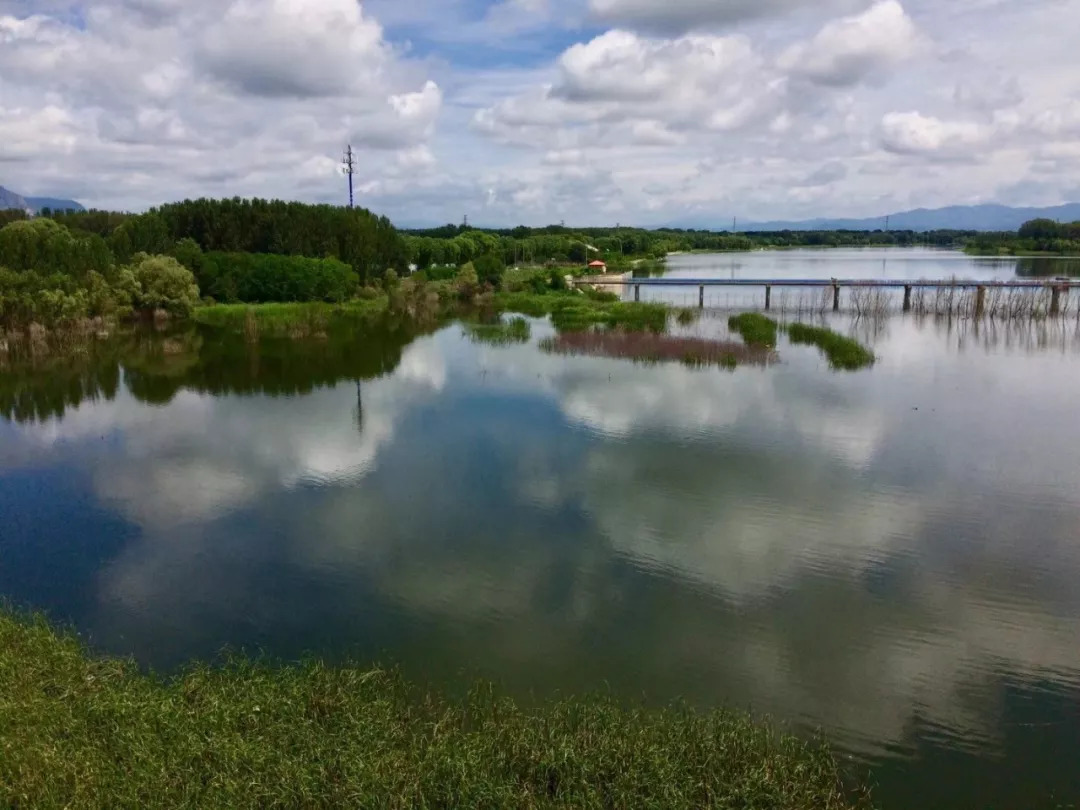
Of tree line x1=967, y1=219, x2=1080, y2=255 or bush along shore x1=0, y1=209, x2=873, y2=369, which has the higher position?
tree line x1=967, y1=219, x2=1080, y2=255

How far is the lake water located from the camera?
898cm

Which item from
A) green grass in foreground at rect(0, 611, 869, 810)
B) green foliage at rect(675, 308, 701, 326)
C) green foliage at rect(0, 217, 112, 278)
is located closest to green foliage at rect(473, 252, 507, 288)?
green foliage at rect(675, 308, 701, 326)

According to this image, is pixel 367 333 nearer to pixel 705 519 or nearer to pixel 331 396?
pixel 331 396

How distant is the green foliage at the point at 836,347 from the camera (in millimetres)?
28875

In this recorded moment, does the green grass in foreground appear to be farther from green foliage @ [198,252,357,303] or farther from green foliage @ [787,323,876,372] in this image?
green foliage @ [198,252,357,303]

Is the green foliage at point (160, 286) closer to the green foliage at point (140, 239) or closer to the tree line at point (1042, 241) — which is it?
the green foliage at point (140, 239)

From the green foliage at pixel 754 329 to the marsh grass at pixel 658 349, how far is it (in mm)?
1279

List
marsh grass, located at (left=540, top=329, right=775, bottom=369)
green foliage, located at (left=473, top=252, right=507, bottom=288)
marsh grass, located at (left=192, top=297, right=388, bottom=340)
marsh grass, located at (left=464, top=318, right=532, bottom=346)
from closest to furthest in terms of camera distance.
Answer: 1. marsh grass, located at (left=540, top=329, right=775, bottom=369)
2. marsh grass, located at (left=464, top=318, right=532, bottom=346)
3. marsh grass, located at (left=192, top=297, right=388, bottom=340)
4. green foliage, located at (left=473, top=252, right=507, bottom=288)

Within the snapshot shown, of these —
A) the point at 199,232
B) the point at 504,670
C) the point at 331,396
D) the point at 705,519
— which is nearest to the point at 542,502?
the point at 705,519

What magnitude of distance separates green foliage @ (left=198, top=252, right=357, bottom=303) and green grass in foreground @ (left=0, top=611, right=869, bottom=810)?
41888 mm

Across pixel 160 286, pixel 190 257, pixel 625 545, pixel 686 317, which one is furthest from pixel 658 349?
pixel 190 257

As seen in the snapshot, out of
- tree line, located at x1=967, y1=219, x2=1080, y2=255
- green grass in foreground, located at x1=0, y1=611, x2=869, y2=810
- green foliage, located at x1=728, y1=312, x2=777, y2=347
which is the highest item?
tree line, located at x1=967, y1=219, x2=1080, y2=255

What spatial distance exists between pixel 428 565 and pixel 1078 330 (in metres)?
40.2

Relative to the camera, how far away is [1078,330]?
127 feet
